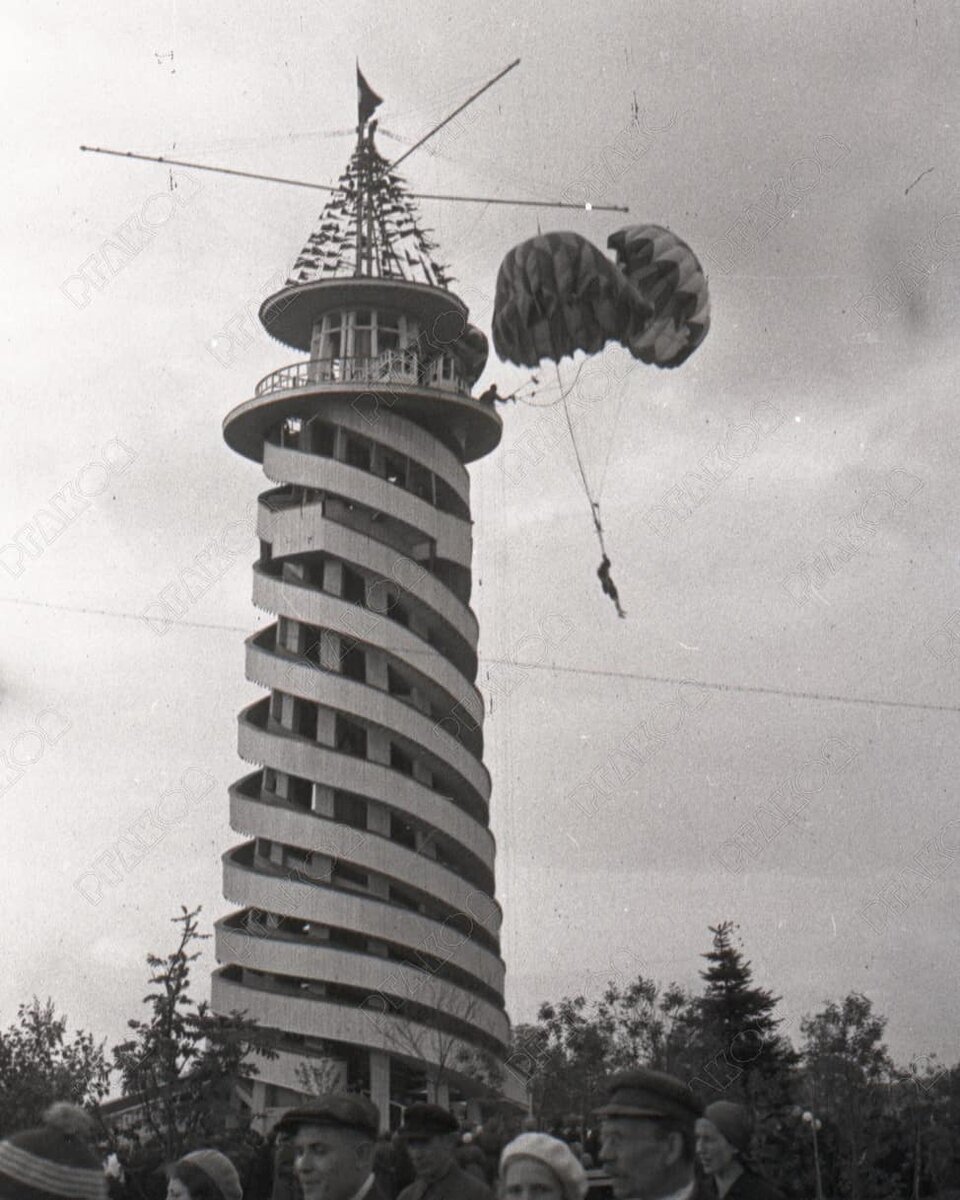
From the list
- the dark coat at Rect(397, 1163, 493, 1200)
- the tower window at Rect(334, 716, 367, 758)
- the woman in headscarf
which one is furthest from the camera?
the tower window at Rect(334, 716, 367, 758)

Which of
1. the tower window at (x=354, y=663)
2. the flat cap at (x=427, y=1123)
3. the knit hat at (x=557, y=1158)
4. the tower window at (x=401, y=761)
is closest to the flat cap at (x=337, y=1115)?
the knit hat at (x=557, y=1158)

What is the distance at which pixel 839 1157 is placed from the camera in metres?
49.0

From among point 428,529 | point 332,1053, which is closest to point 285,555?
point 428,529

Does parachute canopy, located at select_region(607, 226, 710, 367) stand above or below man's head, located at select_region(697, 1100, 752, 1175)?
above

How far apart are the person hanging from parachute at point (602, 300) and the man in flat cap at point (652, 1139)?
17.4 metres

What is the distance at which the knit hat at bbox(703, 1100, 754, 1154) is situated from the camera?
722 cm

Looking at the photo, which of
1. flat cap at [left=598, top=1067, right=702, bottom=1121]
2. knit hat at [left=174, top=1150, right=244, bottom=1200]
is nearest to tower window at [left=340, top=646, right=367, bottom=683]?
knit hat at [left=174, top=1150, right=244, bottom=1200]

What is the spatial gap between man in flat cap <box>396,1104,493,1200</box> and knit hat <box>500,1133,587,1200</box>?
5.66ft

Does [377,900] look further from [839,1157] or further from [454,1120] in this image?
[454,1120]

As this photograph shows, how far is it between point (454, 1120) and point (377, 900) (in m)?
36.1

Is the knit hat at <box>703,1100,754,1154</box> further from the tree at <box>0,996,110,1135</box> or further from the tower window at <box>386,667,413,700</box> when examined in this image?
the tower window at <box>386,667,413,700</box>

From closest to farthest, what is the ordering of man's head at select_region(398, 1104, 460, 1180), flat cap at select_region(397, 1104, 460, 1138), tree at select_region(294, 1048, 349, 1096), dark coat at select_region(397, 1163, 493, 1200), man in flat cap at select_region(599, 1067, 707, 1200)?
man in flat cap at select_region(599, 1067, 707, 1200)
dark coat at select_region(397, 1163, 493, 1200)
man's head at select_region(398, 1104, 460, 1180)
flat cap at select_region(397, 1104, 460, 1138)
tree at select_region(294, 1048, 349, 1096)

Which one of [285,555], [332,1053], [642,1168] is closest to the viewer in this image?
[642,1168]

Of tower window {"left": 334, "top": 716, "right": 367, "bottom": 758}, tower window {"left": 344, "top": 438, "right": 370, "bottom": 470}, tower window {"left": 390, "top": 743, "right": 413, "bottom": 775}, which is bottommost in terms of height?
tower window {"left": 390, "top": 743, "right": 413, "bottom": 775}
